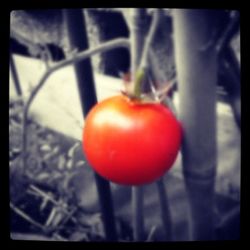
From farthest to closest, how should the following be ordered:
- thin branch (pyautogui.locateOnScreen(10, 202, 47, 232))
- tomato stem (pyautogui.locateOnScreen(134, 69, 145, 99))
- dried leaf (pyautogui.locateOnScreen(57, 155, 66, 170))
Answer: dried leaf (pyautogui.locateOnScreen(57, 155, 66, 170)) → thin branch (pyautogui.locateOnScreen(10, 202, 47, 232)) → tomato stem (pyautogui.locateOnScreen(134, 69, 145, 99))

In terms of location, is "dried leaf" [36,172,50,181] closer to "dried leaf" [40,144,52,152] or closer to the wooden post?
"dried leaf" [40,144,52,152]

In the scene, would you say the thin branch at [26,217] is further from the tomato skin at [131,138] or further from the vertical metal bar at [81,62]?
the tomato skin at [131,138]

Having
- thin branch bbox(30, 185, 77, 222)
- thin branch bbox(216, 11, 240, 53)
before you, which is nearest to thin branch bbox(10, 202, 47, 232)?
thin branch bbox(30, 185, 77, 222)

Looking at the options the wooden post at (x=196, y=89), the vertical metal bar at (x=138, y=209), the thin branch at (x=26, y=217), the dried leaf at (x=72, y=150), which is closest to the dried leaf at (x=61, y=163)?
Answer: the dried leaf at (x=72, y=150)

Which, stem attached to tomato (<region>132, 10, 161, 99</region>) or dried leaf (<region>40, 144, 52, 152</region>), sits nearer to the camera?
stem attached to tomato (<region>132, 10, 161, 99</region>)

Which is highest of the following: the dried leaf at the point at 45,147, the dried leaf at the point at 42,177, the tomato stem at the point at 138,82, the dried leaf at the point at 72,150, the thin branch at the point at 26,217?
the tomato stem at the point at 138,82

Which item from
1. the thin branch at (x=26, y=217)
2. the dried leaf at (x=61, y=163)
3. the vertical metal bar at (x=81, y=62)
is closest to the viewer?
the vertical metal bar at (x=81, y=62)
